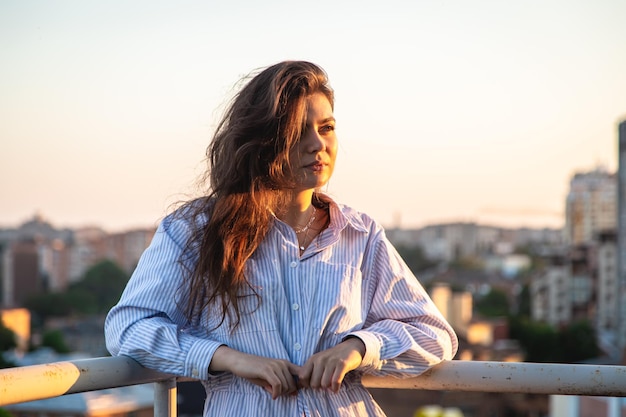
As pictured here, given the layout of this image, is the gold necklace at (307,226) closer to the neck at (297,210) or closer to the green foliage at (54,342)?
the neck at (297,210)

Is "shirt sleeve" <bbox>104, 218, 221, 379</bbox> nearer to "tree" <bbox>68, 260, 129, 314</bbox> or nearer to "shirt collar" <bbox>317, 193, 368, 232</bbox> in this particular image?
"shirt collar" <bbox>317, 193, 368, 232</bbox>

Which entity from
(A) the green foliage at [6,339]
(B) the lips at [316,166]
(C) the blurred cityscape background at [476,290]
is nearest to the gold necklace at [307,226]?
(B) the lips at [316,166]

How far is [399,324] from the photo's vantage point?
5.13ft

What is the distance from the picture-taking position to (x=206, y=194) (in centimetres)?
161

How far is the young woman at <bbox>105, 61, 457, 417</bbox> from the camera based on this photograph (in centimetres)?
146

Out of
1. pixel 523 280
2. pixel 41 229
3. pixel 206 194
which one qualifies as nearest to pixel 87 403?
pixel 206 194

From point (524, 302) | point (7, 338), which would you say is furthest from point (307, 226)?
point (524, 302)

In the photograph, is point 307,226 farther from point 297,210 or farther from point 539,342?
point 539,342

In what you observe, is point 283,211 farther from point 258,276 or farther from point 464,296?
point 464,296

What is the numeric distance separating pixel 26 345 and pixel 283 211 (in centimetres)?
4596

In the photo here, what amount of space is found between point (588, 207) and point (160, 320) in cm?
7298

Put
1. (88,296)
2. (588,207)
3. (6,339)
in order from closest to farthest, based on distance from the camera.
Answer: (6,339) → (88,296) → (588,207)

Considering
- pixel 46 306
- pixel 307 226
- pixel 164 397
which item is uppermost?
pixel 307 226

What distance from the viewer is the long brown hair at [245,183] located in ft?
4.91
